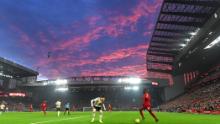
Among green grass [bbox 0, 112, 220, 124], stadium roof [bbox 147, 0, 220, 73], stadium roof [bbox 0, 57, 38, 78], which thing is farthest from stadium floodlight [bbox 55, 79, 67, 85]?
green grass [bbox 0, 112, 220, 124]

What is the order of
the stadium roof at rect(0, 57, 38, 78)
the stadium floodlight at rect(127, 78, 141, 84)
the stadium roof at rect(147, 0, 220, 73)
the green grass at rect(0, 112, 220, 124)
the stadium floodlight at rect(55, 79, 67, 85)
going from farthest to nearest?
the stadium floodlight at rect(55, 79, 67, 85)
the stadium floodlight at rect(127, 78, 141, 84)
the stadium roof at rect(0, 57, 38, 78)
the stadium roof at rect(147, 0, 220, 73)
the green grass at rect(0, 112, 220, 124)

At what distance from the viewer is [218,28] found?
138ft

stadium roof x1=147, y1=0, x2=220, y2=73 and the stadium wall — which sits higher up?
stadium roof x1=147, y1=0, x2=220, y2=73

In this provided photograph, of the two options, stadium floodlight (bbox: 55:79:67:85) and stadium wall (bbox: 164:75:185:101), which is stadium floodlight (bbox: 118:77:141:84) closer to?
stadium wall (bbox: 164:75:185:101)

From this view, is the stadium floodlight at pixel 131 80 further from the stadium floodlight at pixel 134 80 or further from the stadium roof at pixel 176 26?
the stadium roof at pixel 176 26

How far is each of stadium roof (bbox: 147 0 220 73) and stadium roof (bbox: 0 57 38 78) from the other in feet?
134

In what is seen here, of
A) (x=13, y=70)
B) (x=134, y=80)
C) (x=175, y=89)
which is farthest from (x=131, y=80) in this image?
(x=13, y=70)

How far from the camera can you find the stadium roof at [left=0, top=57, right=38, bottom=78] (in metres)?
79.3

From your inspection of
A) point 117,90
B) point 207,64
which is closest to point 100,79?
point 117,90

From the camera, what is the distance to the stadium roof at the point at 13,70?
79.3 metres

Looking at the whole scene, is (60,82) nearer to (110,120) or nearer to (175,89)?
(175,89)

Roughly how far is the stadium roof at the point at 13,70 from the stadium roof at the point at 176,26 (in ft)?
134

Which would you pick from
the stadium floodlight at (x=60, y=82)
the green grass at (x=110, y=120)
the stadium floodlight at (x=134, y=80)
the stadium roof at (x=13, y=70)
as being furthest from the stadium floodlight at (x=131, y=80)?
the green grass at (x=110, y=120)

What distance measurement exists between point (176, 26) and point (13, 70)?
60.6 meters
